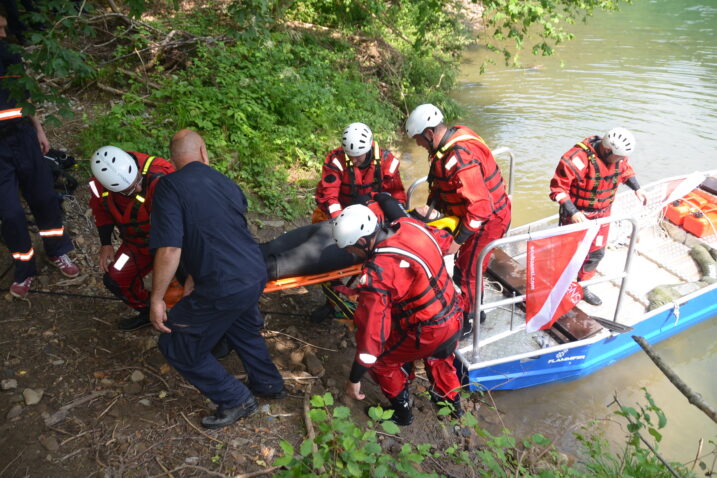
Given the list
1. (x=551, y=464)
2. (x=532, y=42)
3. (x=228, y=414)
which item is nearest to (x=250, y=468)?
(x=228, y=414)

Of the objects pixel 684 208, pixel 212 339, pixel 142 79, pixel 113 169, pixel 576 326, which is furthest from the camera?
pixel 142 79

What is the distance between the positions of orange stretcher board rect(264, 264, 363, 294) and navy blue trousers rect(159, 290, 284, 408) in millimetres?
361

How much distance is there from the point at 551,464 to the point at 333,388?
1.79 metres

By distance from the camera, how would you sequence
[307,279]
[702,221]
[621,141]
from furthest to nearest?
[702,221], [621,141], [307,279]

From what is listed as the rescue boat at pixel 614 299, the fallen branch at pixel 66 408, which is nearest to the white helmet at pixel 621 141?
the rescue boat at pixel 614 299

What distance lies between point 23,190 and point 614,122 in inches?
449

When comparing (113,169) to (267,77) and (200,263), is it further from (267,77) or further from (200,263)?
(267,77)

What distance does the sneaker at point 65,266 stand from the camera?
4.64m

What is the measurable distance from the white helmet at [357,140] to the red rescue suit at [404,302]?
1.35m

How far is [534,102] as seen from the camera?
12344mm

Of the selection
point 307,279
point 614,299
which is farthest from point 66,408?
point 614,299

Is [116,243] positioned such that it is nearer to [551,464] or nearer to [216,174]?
[216,174]

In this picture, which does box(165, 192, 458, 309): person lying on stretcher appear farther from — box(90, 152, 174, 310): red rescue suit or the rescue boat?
the rescue boat

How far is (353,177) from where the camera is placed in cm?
461
